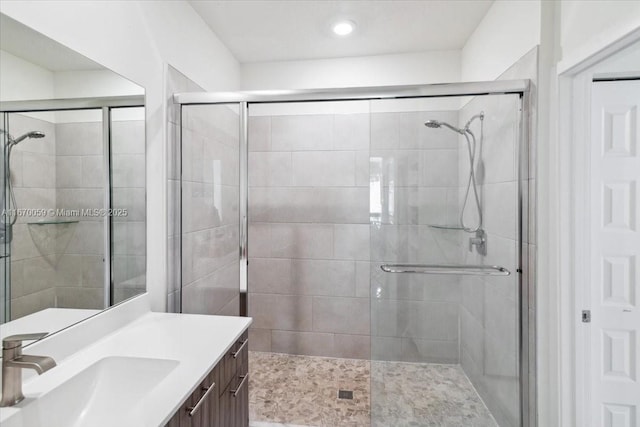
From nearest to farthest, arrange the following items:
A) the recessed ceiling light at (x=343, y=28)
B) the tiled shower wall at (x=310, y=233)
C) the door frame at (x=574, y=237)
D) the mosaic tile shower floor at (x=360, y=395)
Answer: the door frame at (x=574, y=237), the mosaic tile shower floor at (x=360, y=395), the recessed ceiling light at (x=343, y=28), the tiled shower wall at (x=310, y=233)

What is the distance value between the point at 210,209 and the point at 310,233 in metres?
1.04

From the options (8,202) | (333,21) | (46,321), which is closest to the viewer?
(8,202)

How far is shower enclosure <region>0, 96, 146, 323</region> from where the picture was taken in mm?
1021

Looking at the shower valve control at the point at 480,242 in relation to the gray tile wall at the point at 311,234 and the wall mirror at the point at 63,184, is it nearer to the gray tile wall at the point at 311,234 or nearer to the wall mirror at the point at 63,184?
the gray tile wall at the point at 311,234

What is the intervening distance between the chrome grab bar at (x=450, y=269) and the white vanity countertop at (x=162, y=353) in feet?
2.87

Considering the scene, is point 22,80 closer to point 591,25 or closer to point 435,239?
point 435,239

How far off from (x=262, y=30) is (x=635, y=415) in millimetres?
3159

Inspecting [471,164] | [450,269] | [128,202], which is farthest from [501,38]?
[128,202]

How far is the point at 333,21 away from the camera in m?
2.24

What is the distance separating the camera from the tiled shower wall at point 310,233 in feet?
9.30

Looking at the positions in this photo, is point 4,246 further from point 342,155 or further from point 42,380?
point 342,155

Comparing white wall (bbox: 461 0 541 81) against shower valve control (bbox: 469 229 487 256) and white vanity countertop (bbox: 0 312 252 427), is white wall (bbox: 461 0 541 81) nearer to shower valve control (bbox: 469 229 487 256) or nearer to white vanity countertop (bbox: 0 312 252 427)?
shower valve control (bbox: 469 229 487 256)

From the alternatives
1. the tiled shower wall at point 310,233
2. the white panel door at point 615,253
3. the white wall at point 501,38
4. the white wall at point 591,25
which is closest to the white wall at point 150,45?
the tiled shower wall at point 310,233

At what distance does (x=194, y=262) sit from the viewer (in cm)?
201
